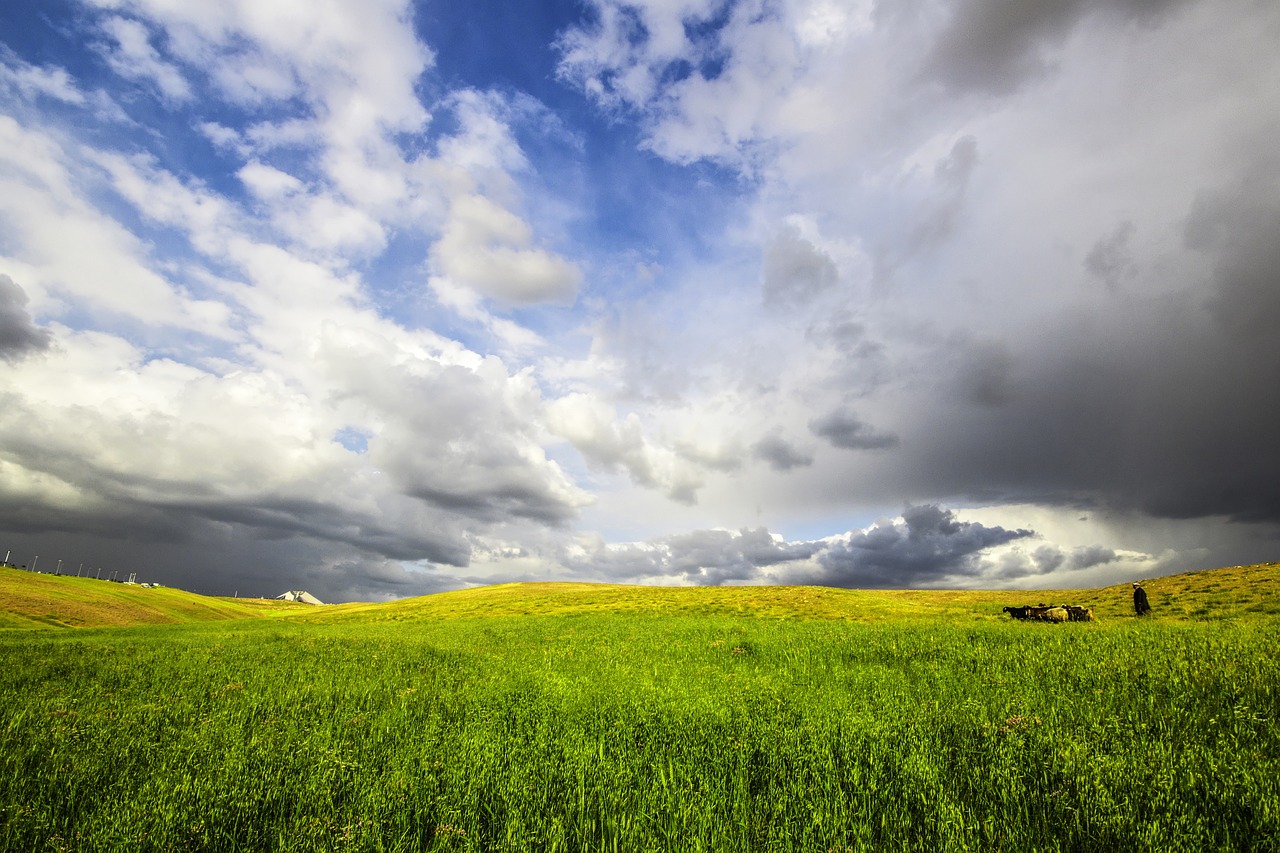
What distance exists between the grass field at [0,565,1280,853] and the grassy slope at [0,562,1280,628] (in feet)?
90.8

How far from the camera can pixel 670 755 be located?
7.77 metres

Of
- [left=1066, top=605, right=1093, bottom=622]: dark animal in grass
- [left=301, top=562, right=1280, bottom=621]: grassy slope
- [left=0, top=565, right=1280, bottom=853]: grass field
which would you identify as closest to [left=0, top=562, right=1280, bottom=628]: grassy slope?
[left=301, top=562, right=1280, bottom=621]: grassy slope

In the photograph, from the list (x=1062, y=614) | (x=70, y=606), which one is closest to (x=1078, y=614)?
(x=1062, y=614)

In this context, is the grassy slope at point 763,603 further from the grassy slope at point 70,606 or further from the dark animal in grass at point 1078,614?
the dark animal in grass at point 1078,614

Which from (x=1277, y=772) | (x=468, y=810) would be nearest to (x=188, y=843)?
(x=468, y=810)

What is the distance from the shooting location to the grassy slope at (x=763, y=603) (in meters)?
35.3

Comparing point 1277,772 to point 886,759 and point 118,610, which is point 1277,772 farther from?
point 118,610

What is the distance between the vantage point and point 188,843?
17.2 feet

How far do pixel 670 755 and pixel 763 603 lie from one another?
2112 inches

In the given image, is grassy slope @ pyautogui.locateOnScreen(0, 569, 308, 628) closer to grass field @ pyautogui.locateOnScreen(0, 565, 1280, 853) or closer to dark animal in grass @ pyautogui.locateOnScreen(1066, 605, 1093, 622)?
grass field @ pyautogui.locateOnScreen(0, 565, 1280, 853)

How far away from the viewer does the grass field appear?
5461 mm

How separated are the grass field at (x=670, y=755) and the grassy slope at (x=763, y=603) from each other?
27675 millimetres

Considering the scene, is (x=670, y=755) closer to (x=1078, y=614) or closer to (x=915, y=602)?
(x=1078, y=614)

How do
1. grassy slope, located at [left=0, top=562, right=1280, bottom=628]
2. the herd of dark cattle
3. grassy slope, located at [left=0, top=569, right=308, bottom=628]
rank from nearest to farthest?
the herd of dark cattle → grassy slope, located at [left=0, top=562, right=1280, bottom=628] → grassy slope, located at [left=0, top=569, right=308, bottom=628]
